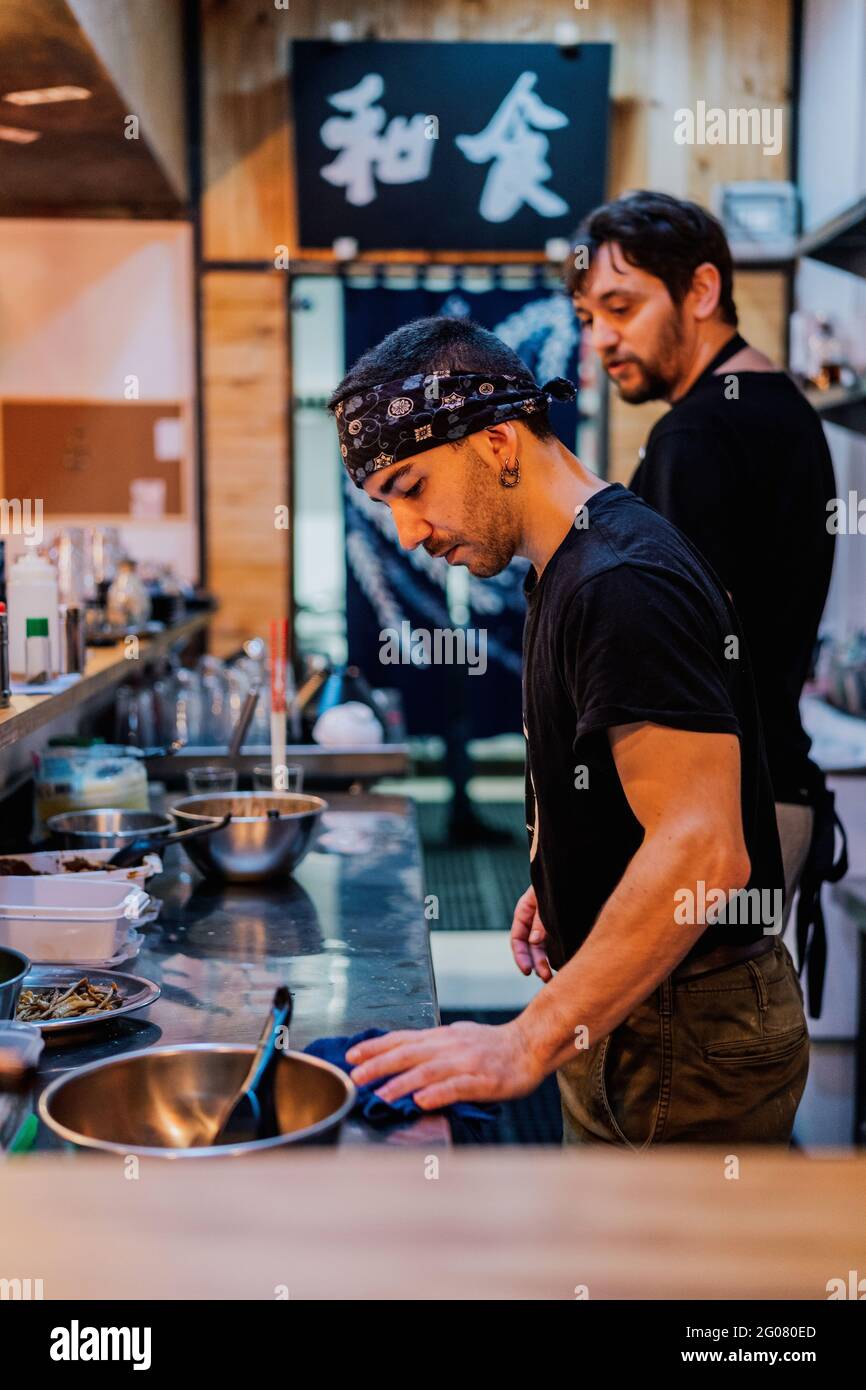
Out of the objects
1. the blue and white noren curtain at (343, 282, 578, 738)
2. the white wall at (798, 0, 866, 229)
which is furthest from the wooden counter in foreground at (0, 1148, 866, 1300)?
the blue and white noren curtain at (343, 282, 578, 738)

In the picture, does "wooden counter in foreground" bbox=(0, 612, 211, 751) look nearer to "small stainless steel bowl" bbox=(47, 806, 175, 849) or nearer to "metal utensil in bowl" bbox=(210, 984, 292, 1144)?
"small stainless steel bowl" bbox=(47, 806, 175, 849)

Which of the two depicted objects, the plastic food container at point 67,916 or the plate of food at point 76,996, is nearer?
the plate of food at point 76,996

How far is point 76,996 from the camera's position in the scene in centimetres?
166

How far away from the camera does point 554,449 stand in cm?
152

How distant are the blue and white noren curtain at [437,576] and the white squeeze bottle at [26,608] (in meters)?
3.51

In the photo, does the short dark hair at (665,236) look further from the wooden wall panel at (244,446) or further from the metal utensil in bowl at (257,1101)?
the wooden wall panel at (244,446)

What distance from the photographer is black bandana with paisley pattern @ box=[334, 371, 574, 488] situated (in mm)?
1441

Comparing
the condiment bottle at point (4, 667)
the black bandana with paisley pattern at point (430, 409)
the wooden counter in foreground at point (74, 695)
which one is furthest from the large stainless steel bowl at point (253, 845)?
the black bandana with paisley pattern at point (430, 409)

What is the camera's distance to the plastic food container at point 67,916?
5.80 ft

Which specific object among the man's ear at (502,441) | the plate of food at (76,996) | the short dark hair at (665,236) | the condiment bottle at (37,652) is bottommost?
the plate of food at (76,996)

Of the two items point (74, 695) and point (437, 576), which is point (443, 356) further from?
point (437, 576)

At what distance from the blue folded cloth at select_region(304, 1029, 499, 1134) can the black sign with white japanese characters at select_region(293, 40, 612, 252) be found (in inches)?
201

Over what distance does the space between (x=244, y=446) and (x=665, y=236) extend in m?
4.05

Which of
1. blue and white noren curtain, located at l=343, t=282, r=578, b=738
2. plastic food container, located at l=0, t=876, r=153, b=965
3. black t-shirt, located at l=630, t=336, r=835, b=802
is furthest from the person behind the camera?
blue and white noren curtain, located at l=343, t=282, r=578, b=738
